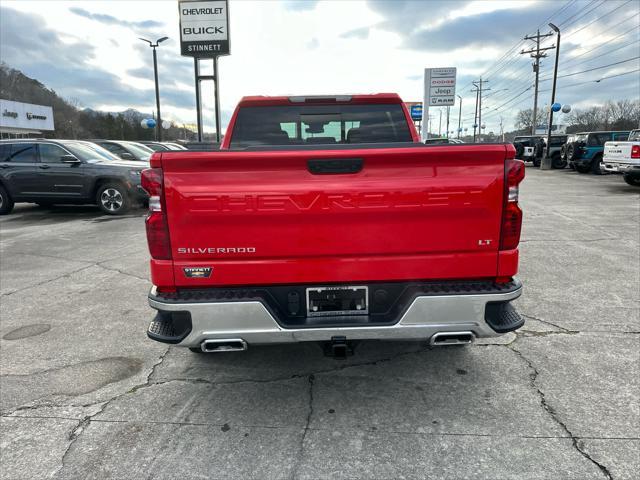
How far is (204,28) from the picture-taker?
1702cm

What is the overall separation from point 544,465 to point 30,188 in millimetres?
12907

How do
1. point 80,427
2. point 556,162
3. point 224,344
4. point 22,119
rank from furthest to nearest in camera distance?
point 22,119 → point 556,162 → point 80,427 → point 224,344

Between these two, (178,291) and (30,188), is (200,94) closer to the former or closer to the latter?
(30,188)

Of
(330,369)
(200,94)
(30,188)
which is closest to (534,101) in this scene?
(200,94)

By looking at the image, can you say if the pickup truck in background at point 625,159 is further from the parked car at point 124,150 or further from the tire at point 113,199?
the parked car at point 124,150

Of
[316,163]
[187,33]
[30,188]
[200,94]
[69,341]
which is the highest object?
[187,33]

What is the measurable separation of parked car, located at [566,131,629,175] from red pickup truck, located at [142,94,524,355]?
73.1ft

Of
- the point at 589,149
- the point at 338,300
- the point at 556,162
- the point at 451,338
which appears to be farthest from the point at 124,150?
the point at 556,162

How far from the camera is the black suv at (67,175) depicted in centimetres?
1105

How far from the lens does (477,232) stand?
251cm

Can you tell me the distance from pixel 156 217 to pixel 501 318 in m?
2.07

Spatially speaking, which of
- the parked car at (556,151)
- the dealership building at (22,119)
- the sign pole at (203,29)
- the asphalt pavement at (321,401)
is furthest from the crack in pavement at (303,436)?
the dealership building at (22,119)

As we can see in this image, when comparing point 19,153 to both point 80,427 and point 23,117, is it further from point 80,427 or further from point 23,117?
point 23,117

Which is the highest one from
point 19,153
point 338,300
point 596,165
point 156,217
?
point 19,153
